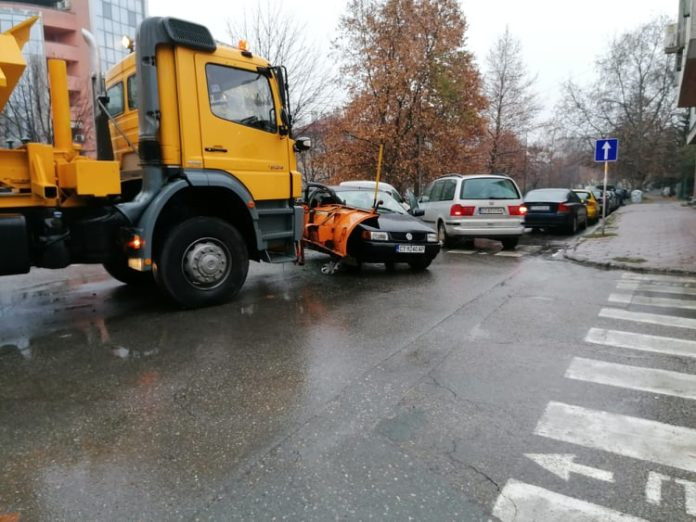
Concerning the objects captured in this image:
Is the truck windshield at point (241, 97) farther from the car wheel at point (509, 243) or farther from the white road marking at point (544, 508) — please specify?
the car wheel at point (509, 243)

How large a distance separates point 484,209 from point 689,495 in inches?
405

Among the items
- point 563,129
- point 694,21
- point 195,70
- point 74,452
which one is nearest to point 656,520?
point 74,452

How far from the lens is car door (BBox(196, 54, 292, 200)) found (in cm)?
623

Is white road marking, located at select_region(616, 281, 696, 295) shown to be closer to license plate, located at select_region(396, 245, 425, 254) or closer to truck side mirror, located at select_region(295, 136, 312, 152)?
license plate, located at select_region(396, 245, 425, 254)

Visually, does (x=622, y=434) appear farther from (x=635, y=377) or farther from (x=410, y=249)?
(x=410, y=249)

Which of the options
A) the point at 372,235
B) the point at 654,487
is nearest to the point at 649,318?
the point at 654,487

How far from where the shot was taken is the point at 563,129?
52.6 metres

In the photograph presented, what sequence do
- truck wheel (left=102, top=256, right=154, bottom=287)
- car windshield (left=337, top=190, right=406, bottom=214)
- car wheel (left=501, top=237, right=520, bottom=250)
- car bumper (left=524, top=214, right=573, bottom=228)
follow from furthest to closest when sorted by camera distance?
car bumper (left=524, top=214, right=573, bottom=228), car wheel (left=501, top=237, right=520, bottom=250), car windshield (left=337, top=190, right=406, bottom=214), truck wheel (left=102, top=256, right=154, bottom=287)

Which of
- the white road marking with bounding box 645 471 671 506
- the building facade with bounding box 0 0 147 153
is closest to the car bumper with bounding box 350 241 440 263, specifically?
the white road marking with bounding box 645 471 671 506

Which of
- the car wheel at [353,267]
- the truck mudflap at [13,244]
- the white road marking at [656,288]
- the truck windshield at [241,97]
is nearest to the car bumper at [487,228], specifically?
the car wheel at [353,267]

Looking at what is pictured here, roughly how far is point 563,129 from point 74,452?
57.2 meters

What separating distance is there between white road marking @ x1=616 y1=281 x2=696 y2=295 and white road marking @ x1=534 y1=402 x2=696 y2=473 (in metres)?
5.07

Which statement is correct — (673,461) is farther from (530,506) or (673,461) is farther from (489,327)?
(489,327)

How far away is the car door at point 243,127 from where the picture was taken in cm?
623
